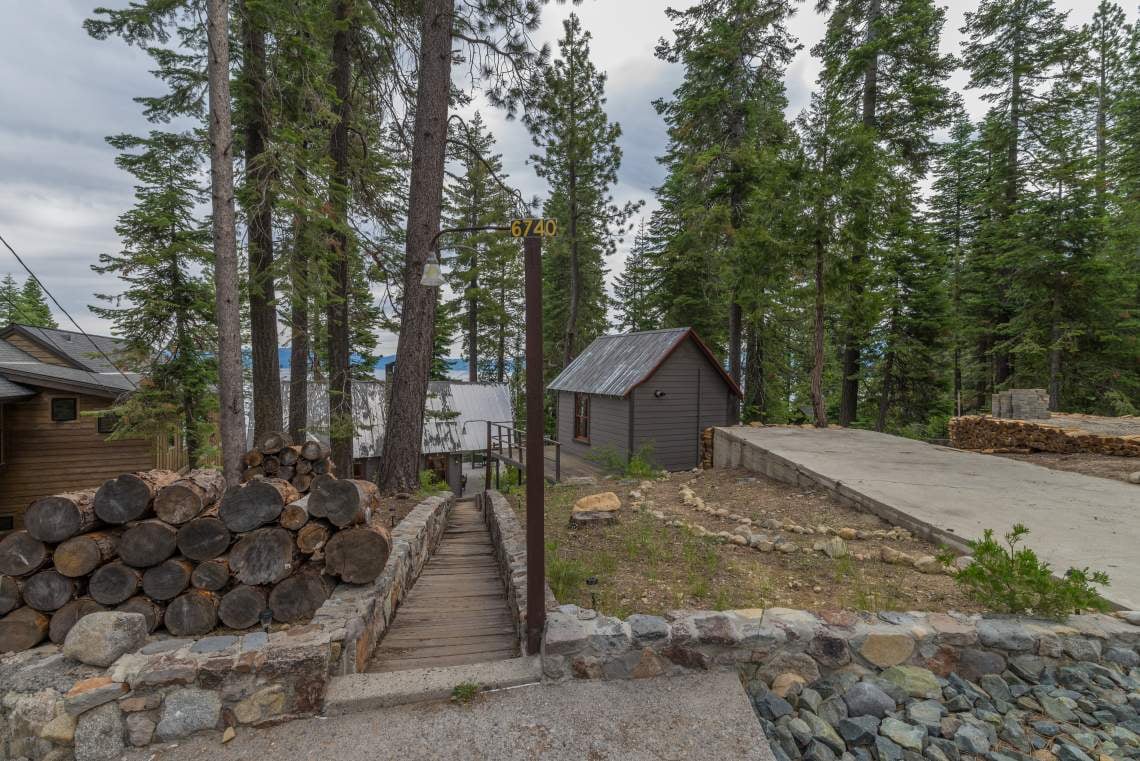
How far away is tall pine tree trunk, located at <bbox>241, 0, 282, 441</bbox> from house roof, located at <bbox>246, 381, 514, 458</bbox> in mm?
5538

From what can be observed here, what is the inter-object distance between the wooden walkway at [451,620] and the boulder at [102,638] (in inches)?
53.0

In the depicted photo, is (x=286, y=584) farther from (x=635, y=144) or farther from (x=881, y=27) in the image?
(x=635, y=144)

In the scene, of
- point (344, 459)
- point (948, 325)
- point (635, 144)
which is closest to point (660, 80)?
point (635, 144)

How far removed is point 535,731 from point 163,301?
37.1ft

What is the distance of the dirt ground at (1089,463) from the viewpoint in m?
6.27

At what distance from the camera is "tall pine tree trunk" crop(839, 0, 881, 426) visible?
371 inches

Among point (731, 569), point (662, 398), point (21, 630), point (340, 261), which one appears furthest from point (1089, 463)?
point (340, 261)

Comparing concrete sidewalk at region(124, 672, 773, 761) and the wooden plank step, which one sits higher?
concrete sidewalk at region(124, 672, 773, 761)

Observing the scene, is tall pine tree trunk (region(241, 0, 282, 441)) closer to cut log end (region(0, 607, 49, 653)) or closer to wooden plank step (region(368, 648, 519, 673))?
cut log end (region(0, 607, 49, 653))

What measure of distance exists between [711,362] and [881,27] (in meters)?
9.35

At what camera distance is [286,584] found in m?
3.05

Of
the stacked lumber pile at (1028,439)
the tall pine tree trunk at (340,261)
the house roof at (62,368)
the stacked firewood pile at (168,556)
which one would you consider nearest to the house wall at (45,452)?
the house roof at (62,368)

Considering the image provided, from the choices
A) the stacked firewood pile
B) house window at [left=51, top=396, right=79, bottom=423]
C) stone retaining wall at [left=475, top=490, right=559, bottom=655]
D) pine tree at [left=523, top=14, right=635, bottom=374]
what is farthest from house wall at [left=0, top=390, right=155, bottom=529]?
pine tree at [left=523, top=14, right=635, bottom=374]

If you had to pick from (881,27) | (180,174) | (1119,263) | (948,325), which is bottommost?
(948,325)
